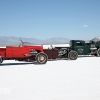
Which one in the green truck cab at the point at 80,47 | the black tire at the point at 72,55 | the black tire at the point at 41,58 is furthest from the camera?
the green truck cab at the point at 80,47

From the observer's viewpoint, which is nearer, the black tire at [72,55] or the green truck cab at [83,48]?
the black tire at [72,55]

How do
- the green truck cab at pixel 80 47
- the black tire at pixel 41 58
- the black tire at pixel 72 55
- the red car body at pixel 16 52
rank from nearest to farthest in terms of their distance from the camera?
the red car body at pixel 16 52 < the black tire at pixel 41 58 < the black tire at pixel 72 55 < the green truck cab at pixel 80 47

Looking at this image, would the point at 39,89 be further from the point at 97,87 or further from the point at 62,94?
the point at 97,87

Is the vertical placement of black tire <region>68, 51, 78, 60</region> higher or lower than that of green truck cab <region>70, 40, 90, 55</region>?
lower

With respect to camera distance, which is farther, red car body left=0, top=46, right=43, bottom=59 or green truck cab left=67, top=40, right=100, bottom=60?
green truck cab left=67, top=40, right=100, bottom=60

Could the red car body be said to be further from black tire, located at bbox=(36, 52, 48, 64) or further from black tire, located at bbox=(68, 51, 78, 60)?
black tire, located at bbox=(68, 51, 78, 60)

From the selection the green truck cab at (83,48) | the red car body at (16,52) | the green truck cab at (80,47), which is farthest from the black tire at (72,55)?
the red car body at (16,52)

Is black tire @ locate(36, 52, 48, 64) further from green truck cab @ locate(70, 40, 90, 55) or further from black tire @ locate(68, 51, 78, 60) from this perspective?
green truck cab @ locate(70, 40, 90, 55)

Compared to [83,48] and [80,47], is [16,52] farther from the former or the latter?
[83,48]

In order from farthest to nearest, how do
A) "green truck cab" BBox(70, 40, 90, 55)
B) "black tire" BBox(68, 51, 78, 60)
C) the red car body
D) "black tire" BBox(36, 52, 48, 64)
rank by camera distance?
"green truck cab" BBox(70, 40, 90, 55)
"black tire" BBox(68, 51, 78, 60)
"black tire" BBox(36, 52, 48, 64)
the red car body

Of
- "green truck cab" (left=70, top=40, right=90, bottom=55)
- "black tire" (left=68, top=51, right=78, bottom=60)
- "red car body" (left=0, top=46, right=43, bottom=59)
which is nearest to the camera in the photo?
"red car body" (left=0, top=46, right=43, bottom=59)

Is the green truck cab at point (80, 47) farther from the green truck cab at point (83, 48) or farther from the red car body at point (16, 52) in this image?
the red car body at point (16, 52)

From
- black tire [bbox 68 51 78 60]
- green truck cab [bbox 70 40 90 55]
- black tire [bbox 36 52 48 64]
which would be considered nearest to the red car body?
black tire [bbox 36 52 48 64]

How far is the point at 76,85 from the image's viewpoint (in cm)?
630
